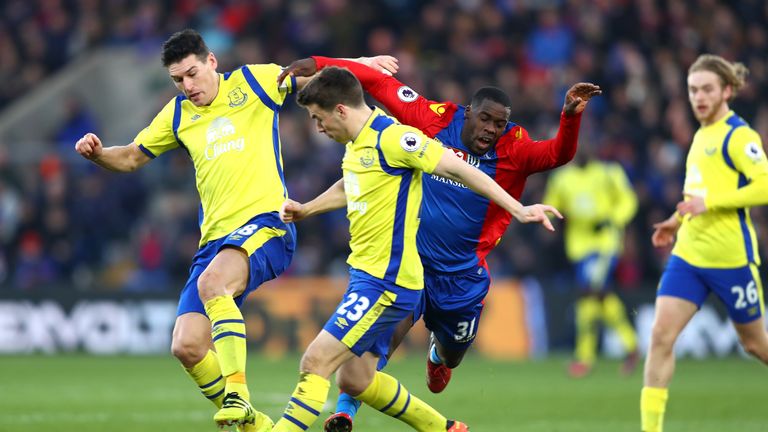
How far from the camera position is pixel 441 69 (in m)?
19.7

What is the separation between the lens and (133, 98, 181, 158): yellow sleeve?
8711 millimetres

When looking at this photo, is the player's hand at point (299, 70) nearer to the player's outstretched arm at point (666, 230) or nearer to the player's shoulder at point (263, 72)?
the player's shoulder at point (263, 72)

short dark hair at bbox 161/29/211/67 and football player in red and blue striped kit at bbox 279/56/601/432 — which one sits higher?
short dark hair at bbox 161/29/211/67

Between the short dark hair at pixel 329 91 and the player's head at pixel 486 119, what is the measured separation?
47.8 inches

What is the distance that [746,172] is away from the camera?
8.33m

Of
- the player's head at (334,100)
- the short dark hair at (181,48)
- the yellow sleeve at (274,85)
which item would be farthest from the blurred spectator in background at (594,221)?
the player's head at (334,100)

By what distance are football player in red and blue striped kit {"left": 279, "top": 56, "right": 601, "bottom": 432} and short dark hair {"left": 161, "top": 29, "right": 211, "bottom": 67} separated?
0.61 metres

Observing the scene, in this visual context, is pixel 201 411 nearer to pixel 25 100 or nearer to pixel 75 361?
pixel 75 361

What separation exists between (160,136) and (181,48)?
2.31 ft

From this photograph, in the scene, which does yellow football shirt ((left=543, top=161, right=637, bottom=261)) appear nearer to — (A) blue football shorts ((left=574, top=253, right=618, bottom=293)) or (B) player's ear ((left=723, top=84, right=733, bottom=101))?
(A) blue football shorts ((left=574, top=253, right=618, bottom=293))

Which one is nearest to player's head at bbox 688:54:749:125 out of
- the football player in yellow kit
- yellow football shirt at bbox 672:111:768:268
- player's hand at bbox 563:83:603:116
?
the football player in yellow kit

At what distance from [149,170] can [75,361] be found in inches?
170

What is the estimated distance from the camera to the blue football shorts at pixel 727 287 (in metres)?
8.43

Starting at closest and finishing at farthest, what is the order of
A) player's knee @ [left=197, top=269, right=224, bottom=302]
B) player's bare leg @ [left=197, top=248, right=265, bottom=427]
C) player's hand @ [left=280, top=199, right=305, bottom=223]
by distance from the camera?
player's hand @ [left=280, top=199, right=305, bottom=223] < player's bare leg @ [left=197, top=248, right=265, bottom=427] < player's knee @ [left=197, top=269, right=224, bottom=302]
